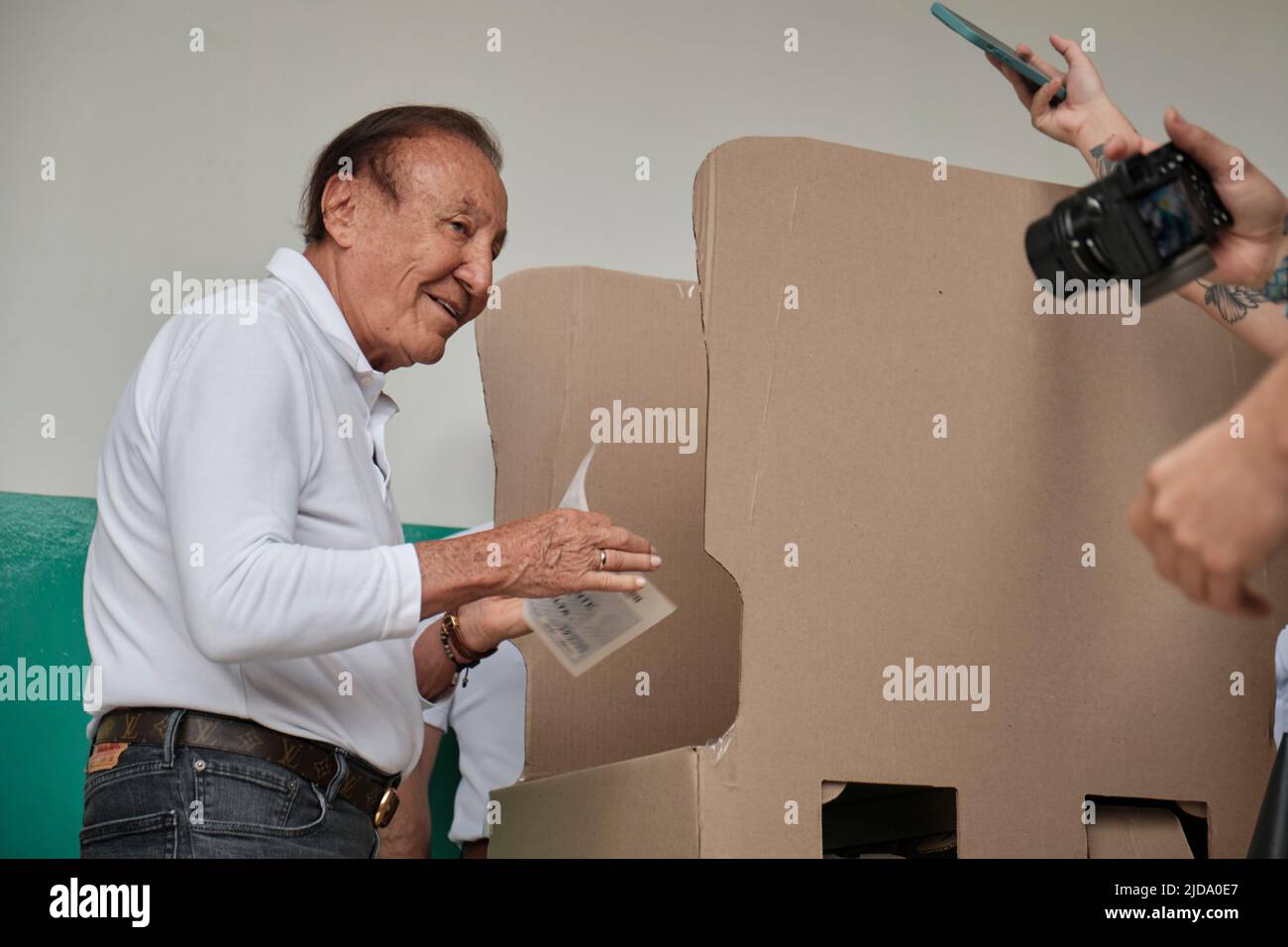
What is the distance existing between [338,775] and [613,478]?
580mm

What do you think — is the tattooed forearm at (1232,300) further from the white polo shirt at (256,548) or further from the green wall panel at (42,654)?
the green wall panel at (42,654)

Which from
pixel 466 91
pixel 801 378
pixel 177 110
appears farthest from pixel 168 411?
pixel 466 91

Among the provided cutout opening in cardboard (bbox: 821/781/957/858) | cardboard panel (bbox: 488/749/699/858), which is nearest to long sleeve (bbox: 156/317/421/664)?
cardboard panel (bbox: 488/749/699/858)

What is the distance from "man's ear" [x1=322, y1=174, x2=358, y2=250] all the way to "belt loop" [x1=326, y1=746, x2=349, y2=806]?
485 millimetres

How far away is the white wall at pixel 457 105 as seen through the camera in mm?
1832

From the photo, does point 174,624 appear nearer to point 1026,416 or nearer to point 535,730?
point 535,730

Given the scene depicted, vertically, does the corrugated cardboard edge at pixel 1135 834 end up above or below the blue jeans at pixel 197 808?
below

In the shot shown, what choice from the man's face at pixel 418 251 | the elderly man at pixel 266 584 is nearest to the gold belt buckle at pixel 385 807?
the elderly man at pixel 266 584

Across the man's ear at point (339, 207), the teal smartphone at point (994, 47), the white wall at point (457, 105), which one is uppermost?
the white wall at point (457, 105)

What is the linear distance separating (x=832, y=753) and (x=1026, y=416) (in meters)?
0.35

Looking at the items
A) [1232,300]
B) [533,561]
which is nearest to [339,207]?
[533,561]

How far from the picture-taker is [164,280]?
187cm

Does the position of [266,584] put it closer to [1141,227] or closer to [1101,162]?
[1141,227]

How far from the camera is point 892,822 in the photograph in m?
1.29
